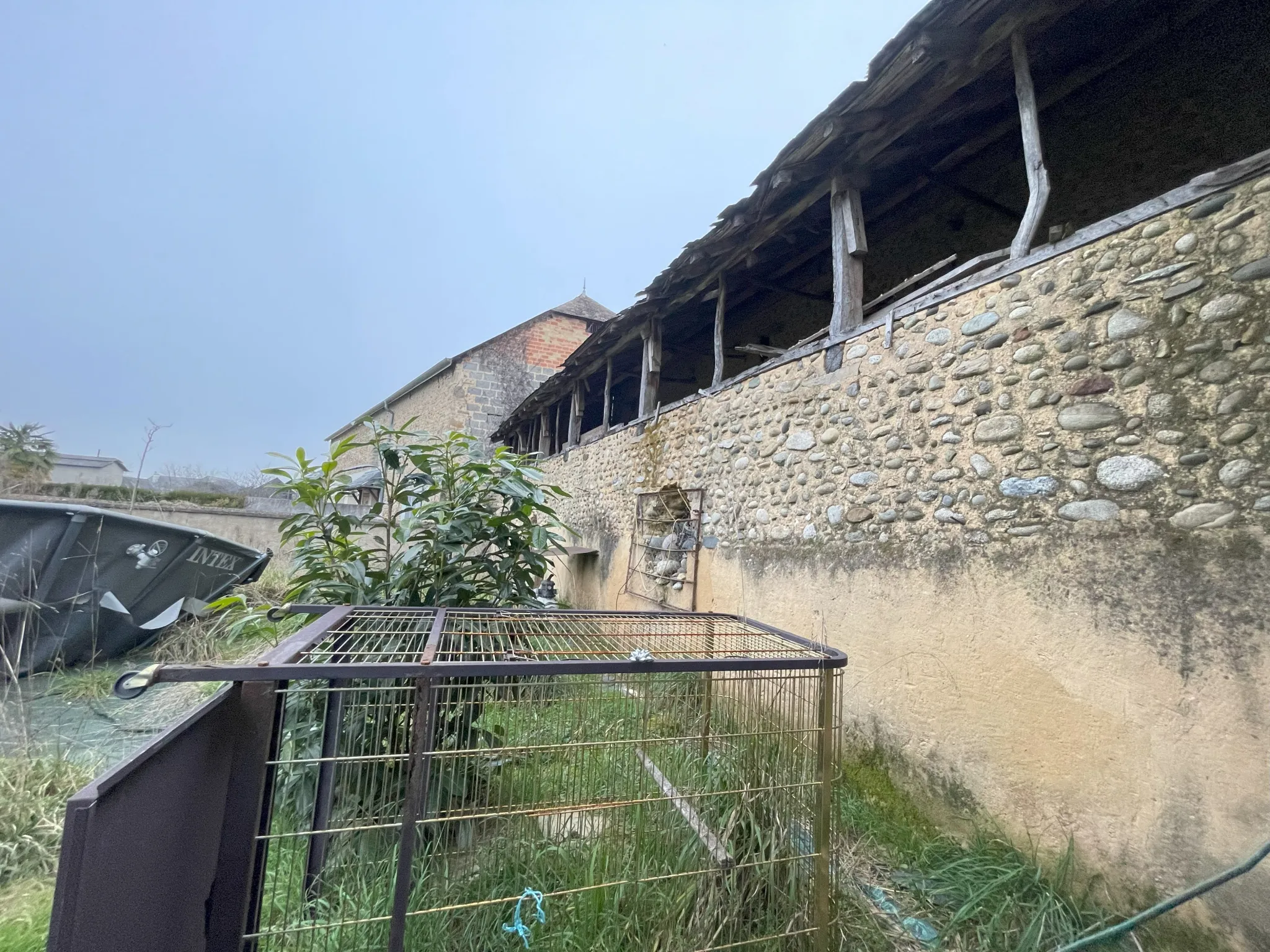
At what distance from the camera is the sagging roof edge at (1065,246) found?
1823mm

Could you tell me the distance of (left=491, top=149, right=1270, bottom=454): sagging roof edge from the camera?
1.82 metres

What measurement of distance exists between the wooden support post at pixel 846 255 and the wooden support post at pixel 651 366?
2529mm

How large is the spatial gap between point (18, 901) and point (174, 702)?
2645 mm

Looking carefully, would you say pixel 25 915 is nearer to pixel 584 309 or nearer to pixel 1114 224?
pixel 1114 224

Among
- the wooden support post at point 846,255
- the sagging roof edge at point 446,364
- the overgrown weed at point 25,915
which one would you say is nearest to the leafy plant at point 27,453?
the sagging roof edge at point 446,364

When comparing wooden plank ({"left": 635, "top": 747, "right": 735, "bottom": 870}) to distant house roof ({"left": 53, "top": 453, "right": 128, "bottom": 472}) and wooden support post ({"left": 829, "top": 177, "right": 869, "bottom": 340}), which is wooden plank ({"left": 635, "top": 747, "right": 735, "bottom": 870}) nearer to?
wooden support post ({"left": 829, "top": 177, "right": 869, "bottom": 340})

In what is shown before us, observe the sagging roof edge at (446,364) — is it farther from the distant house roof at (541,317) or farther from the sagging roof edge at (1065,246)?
the sagging roof edge at (1065,246)

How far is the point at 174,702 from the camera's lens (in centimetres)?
432

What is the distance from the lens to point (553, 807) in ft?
5.14

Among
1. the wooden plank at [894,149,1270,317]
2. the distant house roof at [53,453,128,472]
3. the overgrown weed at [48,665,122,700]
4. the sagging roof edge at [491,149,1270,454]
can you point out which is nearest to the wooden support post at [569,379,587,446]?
the sagging roof edge at [491,149,1270,454]

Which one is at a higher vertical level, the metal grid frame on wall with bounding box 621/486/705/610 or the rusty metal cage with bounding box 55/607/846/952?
the metal grid frame on wall with bounding box 621/486/705/610

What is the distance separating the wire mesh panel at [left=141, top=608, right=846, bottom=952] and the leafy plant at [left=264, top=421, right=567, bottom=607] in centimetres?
43

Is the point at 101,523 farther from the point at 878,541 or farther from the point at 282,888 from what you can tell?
the point at 878,541

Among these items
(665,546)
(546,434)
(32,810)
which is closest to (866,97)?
(665,546)
